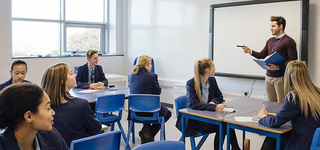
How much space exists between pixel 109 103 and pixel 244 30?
285 centimetres

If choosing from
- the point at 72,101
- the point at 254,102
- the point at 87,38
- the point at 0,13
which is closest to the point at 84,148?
the point at 72,101

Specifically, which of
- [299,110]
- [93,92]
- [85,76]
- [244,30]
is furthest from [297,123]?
[85,76]

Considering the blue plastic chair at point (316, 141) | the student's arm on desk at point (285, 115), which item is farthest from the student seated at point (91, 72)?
the blue plastic chair at point (316, 141)

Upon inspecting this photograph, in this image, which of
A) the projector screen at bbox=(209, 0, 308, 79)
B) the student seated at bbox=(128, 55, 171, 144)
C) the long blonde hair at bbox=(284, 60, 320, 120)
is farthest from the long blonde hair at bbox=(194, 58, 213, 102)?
the projector screen at bbox=(209, 0, 308, 79)

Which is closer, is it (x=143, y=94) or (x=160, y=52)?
(x=143, y=94)

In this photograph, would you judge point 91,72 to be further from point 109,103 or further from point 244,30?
point 244,30

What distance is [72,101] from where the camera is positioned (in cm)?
267

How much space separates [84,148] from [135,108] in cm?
204

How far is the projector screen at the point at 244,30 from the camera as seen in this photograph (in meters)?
5.12

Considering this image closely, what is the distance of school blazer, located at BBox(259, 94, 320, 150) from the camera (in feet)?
8.82

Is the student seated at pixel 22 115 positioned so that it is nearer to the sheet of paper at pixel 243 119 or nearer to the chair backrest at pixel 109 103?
the sheet of paper at pixel 243 119

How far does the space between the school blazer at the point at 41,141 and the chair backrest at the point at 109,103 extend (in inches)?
82.0

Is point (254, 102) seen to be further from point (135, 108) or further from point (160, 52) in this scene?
point (160, 52)

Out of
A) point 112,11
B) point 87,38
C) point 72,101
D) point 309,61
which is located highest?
point 112,11
